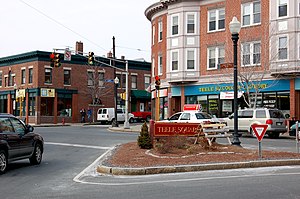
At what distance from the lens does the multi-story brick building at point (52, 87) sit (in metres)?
53.3

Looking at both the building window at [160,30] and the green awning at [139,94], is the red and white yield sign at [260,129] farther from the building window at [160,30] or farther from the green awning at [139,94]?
the green awning at [139,94]

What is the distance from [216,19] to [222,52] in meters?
2.98

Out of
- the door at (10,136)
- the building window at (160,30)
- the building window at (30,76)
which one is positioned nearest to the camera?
the door at (10,136)

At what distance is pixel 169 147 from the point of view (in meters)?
15.9

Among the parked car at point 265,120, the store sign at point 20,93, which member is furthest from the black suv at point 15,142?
the store sign at point 20,93

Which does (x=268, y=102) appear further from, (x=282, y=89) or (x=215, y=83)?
(x=215, y=83)

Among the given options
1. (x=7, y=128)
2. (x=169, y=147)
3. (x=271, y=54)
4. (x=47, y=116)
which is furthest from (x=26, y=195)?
(x=47, y=116)

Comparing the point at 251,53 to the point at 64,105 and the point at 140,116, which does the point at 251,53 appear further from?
the point at 64,105

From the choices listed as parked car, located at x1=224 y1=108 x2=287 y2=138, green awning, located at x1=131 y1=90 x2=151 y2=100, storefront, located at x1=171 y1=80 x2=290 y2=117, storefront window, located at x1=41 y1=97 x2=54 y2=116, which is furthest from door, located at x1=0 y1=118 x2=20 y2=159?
green awning, located at x1=131 y1=90 x2=151 y2=100

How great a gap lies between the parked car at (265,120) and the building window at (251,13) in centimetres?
985

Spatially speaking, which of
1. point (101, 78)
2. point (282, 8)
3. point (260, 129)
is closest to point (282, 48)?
point (282, 8)

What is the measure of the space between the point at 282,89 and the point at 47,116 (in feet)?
101

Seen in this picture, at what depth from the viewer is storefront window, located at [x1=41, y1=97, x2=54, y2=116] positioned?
177 ft

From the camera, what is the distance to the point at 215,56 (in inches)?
1486
